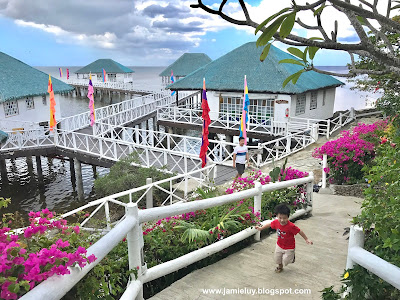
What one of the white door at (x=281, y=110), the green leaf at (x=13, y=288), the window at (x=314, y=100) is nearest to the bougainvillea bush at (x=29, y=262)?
the green leaf at (x=13, y=288)

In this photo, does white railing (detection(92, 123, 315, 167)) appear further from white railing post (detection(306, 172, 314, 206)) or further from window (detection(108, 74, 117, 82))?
window (detection(108, 74, 117, 82))

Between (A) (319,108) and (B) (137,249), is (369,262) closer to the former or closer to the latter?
(B) (137,249)

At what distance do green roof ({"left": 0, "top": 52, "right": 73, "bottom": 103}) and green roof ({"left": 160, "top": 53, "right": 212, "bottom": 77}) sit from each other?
777 inches

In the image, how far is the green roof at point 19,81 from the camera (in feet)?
65.9

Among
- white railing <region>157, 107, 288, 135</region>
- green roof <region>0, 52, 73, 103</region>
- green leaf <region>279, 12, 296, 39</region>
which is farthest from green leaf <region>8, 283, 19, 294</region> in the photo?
green roof <region>0, 52, 73, 103</region>

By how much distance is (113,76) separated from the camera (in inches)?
2106

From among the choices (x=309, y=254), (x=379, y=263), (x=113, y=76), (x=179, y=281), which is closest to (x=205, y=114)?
(x=309, y=254)

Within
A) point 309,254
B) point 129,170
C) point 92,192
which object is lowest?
point 92,192

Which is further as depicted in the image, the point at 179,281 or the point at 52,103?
the point at 52,103

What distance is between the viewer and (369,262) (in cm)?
227

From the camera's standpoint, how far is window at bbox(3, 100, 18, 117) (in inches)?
797

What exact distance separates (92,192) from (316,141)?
12649mm

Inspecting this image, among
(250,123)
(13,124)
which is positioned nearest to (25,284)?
(250,123)

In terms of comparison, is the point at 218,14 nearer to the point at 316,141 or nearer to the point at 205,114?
the point at 205,114
